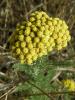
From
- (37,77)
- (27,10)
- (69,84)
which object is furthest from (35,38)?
(27,10)

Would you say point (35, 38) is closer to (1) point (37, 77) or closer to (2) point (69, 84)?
(1) point (37, 77)

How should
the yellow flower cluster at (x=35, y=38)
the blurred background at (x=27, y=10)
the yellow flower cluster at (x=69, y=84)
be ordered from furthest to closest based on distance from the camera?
the blurred background at (x=27, y=10) → the yellow flower cluster at (x=69, y=84) → the yellow flower cluster at (x=35, y=38)

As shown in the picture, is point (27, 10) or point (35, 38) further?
point (27, 10)

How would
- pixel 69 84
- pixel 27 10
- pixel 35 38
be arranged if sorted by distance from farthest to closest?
pixel 27 10 < pixel 69 84 < pixel 35 38

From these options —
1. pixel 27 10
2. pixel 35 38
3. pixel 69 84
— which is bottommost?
pixel 69 84

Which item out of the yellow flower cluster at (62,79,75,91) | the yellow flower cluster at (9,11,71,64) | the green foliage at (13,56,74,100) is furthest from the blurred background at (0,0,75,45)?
the yellow flower cluster at (9,11,71,64)

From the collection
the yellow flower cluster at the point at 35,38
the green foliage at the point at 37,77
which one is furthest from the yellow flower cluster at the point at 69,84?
the yellow flower cluster at the point at 35,38

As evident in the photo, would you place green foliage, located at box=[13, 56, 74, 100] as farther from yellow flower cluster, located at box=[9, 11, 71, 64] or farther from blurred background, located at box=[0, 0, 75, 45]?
blurred background, located at box=[0, 0, 75, 45]

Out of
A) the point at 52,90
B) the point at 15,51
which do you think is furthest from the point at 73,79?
the point at 15,51

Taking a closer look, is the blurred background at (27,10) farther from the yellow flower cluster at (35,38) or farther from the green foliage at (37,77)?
the yellow flower cluster at (35,38)
